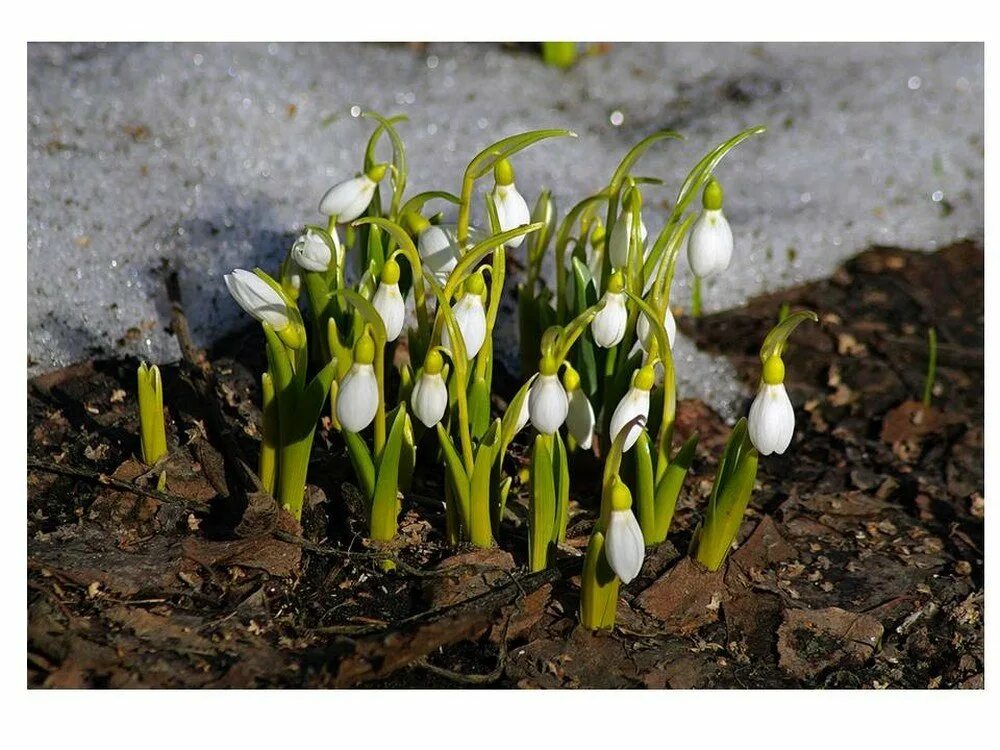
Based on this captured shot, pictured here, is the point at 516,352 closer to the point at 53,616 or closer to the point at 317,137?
the point at 317,137

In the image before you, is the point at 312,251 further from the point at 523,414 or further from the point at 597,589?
the point at 597,589

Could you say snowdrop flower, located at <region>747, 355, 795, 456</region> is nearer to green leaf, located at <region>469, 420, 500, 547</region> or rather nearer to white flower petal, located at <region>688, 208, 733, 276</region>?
white flower petal, located at <region>688, 208, 733, 276</region>

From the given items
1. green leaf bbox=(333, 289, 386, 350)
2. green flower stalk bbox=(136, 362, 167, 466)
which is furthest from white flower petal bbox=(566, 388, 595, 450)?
green flower stalk bbox=(136, 362, 167, 466)

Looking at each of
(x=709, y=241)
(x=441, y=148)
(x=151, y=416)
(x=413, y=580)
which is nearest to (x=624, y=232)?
(x=709, y=241)

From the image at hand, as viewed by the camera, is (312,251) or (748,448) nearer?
(748,448)

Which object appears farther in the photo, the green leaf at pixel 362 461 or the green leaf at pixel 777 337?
the green leaf at pixel 362 461

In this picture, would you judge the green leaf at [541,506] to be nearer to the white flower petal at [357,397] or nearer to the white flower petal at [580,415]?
the white flower petal at [580,415]

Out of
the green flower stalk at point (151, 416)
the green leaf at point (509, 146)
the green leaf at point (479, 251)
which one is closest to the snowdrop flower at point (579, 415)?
the green leaf at point (479, 251)

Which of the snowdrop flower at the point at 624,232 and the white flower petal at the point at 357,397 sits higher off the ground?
the snowdrop flower at the point at 624,232
